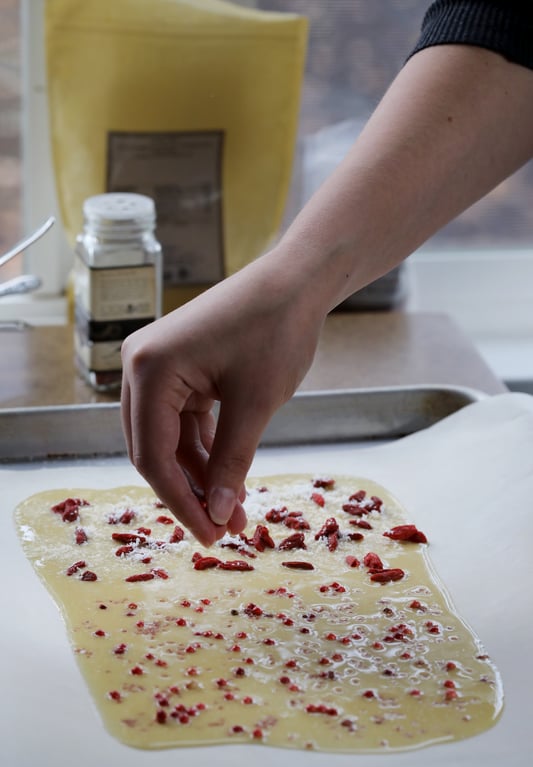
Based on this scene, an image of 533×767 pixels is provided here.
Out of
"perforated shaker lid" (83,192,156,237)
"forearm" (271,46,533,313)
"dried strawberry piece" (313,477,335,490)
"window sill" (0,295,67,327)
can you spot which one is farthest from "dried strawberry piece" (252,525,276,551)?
"window sill" (0,295,67,327)

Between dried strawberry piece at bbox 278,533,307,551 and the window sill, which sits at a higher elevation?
dried strawberry piece at bbox 278,533,307,551

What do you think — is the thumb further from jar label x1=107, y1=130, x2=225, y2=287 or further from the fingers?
jar label x1=107, y1=130, x2=225, y2=287

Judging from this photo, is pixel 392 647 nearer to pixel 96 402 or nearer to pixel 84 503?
A: pixel 84 503

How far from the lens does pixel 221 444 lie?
80cm

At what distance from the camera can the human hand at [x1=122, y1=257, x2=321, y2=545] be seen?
0.78m

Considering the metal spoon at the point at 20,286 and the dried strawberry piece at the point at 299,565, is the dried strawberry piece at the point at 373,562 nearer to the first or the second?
the dried strawberry piece at the point at 299,565

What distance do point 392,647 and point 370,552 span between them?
5.5 inches

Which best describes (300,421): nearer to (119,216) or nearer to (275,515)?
(275,515)

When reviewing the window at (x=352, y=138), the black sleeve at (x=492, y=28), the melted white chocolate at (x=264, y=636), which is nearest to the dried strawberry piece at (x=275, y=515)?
the melted white chocolate at (x=264, y=636)

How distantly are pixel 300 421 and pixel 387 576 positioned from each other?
28cm

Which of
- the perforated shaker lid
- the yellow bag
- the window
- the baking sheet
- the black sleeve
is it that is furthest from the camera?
the window

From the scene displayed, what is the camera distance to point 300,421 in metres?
1.18

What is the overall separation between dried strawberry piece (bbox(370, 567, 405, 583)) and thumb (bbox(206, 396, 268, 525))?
165mm

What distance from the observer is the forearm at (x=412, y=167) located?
807mm
